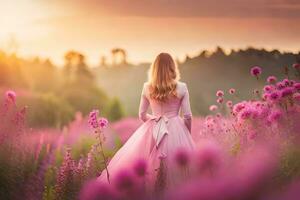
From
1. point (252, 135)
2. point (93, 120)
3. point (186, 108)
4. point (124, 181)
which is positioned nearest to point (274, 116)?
point (252, 135)

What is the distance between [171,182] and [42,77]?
14542 mm

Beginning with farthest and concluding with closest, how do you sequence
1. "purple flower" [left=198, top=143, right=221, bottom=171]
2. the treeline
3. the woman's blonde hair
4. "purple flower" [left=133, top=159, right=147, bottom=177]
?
the treeline
the woman's blonde hair
"purple flower" [left=133, top=159, right=147, bottom=177]
"purple flower" [left=198, top=143, right=221, bottom=171]

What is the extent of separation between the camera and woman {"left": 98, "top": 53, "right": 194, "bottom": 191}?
4.80 metres

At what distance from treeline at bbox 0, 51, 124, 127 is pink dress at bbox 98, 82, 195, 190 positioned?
560 cm

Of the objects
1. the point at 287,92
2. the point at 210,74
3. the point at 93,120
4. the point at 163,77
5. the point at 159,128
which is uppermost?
the point at 210,74

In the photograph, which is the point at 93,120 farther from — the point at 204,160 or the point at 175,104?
the point at 204,160

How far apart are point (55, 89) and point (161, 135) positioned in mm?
12657

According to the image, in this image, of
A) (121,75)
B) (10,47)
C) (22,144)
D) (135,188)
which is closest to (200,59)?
(121,75)

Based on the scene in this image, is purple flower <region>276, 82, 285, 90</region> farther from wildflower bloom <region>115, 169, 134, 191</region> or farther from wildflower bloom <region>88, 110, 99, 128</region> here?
wildflower bloom <region>115, 169, 134, 191</region>

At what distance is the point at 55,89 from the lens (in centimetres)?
1709

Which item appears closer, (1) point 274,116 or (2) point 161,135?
(1) point 274,116

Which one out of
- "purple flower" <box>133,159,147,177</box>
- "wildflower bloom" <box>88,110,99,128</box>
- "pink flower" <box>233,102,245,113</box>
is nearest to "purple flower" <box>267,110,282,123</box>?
"pink flower" <box>233,102,245,113</box>

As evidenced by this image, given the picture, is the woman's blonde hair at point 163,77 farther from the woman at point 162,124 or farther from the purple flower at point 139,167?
the purple flower at point 139,167

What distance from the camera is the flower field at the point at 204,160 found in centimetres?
142
